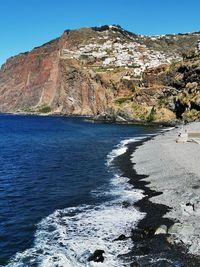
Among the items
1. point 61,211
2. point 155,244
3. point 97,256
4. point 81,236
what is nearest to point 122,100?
point 61,211

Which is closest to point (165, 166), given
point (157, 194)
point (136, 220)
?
point (157, 194)

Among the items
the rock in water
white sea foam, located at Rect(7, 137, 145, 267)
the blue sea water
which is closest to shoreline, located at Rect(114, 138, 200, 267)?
white sea foam, located at Rect(7, 137, 145, 267)

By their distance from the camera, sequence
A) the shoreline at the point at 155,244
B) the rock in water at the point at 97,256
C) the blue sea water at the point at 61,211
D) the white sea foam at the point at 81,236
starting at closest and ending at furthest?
the shoreline at the point at 155,244, the rock in water at the point at 97,256, the white sea foam at the point at 81,236, the blue sea water at the point at 61,211

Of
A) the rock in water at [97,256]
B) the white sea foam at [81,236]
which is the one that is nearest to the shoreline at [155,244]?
the white sea foam at [81,236]

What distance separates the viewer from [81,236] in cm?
2531

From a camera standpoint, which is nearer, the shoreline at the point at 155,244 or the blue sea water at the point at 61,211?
the shoreline at the point at 155,244

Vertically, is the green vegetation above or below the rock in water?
above

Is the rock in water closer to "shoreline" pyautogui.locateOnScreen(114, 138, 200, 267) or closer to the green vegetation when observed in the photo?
"shoreline" pyautogui.locateOnScreen(114, 138, 200, 267)

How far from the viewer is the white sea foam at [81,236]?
21.9 metres

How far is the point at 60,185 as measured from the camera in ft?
129

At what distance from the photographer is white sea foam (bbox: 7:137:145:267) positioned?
2192 centimetres

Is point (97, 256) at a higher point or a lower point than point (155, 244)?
lower

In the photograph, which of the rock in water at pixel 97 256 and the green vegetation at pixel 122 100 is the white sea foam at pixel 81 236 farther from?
the green vegetation at pixel 122 100

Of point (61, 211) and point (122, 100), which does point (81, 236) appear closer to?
point (61, 211)
